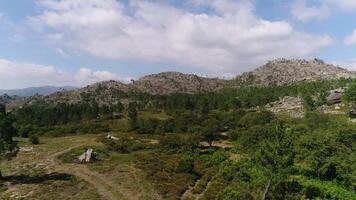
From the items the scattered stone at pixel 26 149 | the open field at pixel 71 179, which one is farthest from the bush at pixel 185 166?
A: the scattered stone at pixel 26 149

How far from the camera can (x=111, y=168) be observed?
67750 mm

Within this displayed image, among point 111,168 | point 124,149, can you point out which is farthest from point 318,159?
point 124,149

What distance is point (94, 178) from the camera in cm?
6141

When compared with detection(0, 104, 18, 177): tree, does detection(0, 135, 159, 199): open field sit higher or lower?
lower

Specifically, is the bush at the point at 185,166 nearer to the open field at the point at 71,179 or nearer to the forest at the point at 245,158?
the forest at the point at 245,158

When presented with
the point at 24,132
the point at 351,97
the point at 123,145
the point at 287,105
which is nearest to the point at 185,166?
the point at 123,145

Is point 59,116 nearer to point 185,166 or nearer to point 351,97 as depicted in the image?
point 185,166

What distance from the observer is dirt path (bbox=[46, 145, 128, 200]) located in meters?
53.4

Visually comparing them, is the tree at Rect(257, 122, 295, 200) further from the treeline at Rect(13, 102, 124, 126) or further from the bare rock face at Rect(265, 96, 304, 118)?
the treeline at Rect(13, 102, 124, 126)

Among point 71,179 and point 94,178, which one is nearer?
point 71,179

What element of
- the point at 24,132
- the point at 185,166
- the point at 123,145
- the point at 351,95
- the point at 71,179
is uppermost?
the point at 351,95

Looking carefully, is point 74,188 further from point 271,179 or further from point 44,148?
point 44,148

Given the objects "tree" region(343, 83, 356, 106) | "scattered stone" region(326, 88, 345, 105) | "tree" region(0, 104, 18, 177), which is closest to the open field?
"tree" region(0, 104, 18, 177)

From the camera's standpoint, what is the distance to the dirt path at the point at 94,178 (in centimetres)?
5341
